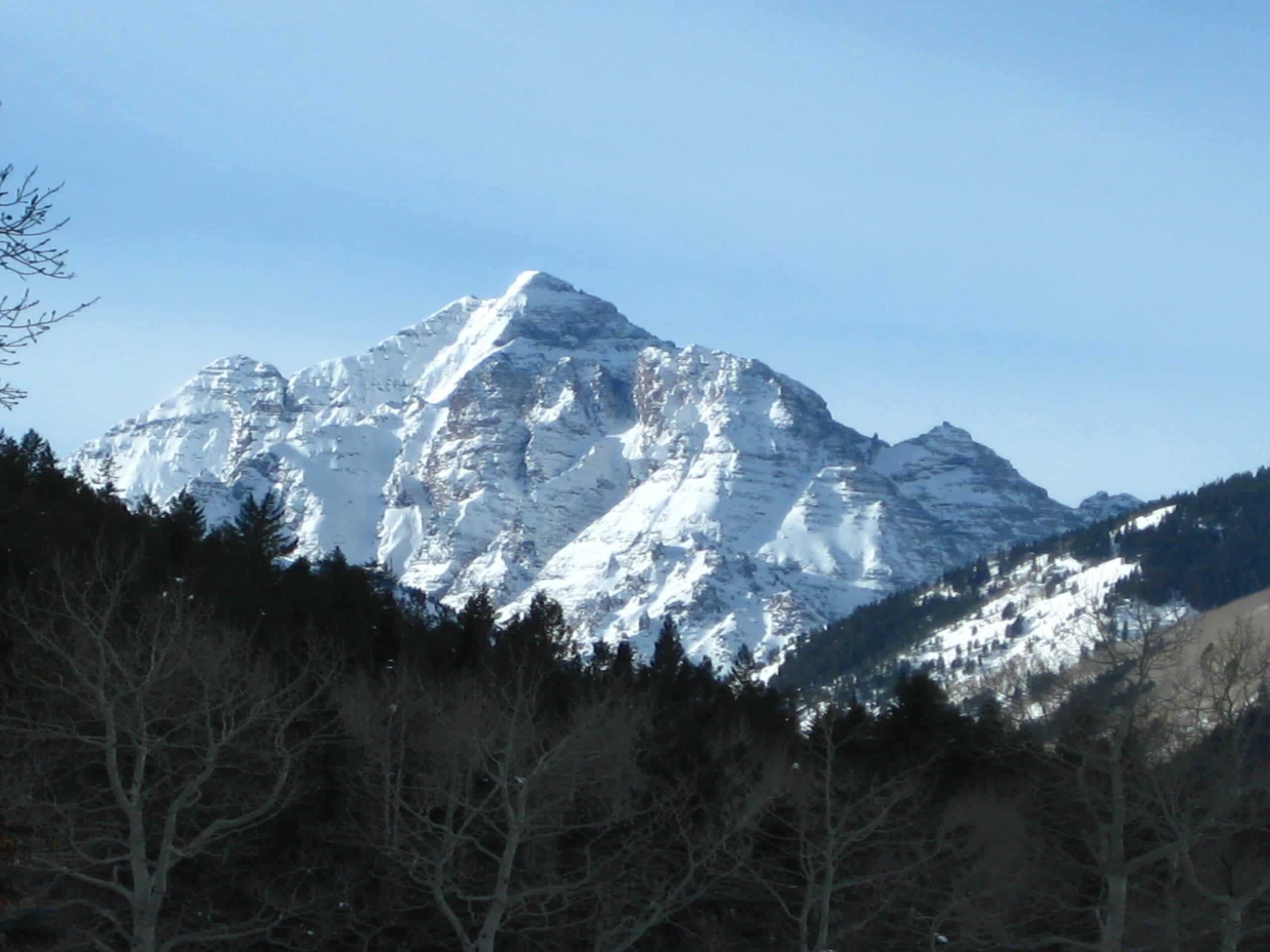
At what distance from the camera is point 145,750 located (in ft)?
87.5

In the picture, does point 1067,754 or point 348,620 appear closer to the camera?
point 1067,754

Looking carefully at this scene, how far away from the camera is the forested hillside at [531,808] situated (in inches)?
1131

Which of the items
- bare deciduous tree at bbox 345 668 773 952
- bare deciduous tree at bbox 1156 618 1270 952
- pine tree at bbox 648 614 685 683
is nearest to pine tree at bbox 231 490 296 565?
pine tree at bbox 648 614 685 683

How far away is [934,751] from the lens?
5181 cm

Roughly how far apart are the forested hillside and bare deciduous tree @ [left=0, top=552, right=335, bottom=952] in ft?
0.50

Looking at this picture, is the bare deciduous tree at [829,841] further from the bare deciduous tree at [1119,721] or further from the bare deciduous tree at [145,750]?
the bare deciduous tree at [145,750]

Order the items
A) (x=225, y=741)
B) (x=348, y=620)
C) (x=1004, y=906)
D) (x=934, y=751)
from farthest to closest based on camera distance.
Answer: (x=348, y=620)
(x=934, y=751)
(x=1004, y=906)
(x=225, y=741)

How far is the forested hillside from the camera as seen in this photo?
28734 millimetres

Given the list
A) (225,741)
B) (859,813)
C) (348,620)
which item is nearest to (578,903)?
(859,813)

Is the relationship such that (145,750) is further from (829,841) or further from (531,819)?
(829,841)

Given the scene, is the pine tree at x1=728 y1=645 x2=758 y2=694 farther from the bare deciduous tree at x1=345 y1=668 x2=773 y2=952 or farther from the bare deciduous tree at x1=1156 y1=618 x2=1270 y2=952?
the bare deciduous tree at x1=1156 y1=618 x2=1270 y2=952

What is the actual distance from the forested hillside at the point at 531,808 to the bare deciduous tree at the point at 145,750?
15cm

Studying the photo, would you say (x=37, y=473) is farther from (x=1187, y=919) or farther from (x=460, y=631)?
(x=1187, y=919)

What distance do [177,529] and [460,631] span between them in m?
13.7
